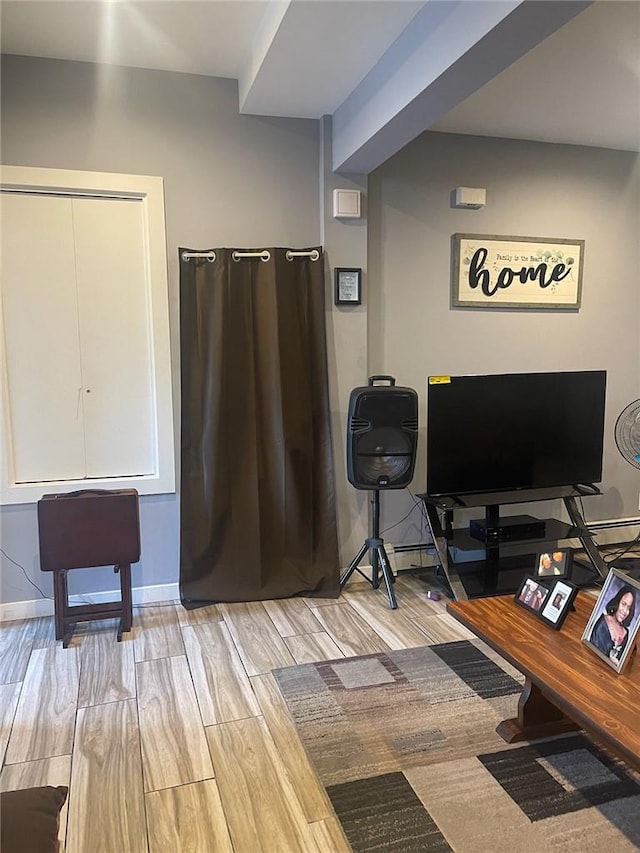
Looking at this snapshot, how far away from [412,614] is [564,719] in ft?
3.37

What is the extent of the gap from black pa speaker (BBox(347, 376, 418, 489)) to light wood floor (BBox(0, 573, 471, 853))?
673mm

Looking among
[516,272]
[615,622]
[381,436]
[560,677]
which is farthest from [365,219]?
[560,677]

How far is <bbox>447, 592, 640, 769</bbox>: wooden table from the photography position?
1.51 meters

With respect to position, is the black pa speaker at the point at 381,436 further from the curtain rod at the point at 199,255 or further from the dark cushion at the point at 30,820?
the dark cushion at the point at 30,820

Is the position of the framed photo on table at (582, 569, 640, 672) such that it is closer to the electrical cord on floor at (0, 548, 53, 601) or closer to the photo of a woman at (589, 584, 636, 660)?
the photo of a woman at (589, 584, 636, 660)

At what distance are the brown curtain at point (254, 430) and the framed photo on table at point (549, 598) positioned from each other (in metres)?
1.34

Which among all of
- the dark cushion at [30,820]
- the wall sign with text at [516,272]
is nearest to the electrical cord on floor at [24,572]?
the dark cushion at [30,820]

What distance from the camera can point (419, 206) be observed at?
3.50m

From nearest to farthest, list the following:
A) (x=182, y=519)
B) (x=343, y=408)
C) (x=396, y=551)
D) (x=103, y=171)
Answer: (x=103, y=171), (x=182, y=519), (x=343, y=408), (x=396, y=551)

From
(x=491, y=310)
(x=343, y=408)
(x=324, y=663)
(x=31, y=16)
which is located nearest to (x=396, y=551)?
(x=343, y=408)

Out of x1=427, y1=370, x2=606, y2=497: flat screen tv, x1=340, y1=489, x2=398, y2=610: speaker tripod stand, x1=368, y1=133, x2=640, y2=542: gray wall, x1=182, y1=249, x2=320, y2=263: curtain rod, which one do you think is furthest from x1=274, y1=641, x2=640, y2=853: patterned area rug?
x1=182, y1=249, x2=320, y2=263: curtain rod

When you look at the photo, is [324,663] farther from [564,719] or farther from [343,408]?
[343,408]

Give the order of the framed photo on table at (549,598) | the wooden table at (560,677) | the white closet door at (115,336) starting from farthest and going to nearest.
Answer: the white closet door at (115,336), the framed photo on table at (549,598), the wooden table at (560,677)

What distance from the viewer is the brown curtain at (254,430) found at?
3096 millimetres
